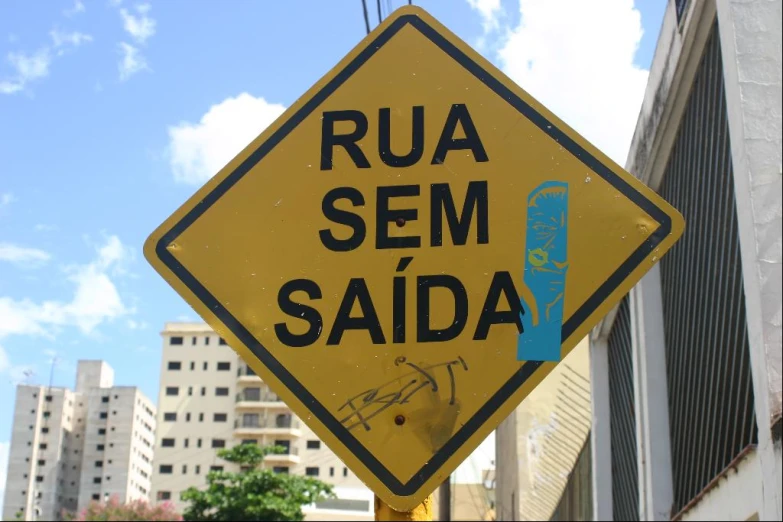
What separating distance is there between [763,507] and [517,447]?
1848 centimetres

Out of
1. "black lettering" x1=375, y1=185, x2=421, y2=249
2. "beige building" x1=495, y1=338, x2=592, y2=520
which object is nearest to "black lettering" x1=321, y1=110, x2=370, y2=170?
"black lettering" x1=375, y1=185, x2=421, y2=249

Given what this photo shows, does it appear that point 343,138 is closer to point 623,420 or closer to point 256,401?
point 623,420

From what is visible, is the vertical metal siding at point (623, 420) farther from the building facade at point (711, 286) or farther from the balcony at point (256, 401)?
the balcony at point (256, 401)

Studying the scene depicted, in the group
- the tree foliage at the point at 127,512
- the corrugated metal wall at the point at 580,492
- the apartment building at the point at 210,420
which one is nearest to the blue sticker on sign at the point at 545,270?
the corrugated metal wall at the point at 580,492

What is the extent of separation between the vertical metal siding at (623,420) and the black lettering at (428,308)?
1064 centimetres

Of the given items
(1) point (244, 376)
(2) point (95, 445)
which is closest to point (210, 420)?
(1) point (244, 376)

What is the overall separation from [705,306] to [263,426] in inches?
2839

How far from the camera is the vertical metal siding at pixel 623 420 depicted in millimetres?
13539

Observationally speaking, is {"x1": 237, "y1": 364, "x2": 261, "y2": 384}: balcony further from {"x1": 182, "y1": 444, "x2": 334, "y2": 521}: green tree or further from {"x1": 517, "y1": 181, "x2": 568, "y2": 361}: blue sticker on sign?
{"x1": 517, "y1": 181, "x2": 568, "y2": 361}: blue sticker on sign

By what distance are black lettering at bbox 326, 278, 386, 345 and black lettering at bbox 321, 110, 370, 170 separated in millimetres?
404

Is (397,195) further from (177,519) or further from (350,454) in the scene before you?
(177,519)

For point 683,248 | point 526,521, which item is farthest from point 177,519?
point 683,248

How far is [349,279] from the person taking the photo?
297cm

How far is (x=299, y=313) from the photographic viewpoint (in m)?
2.96
